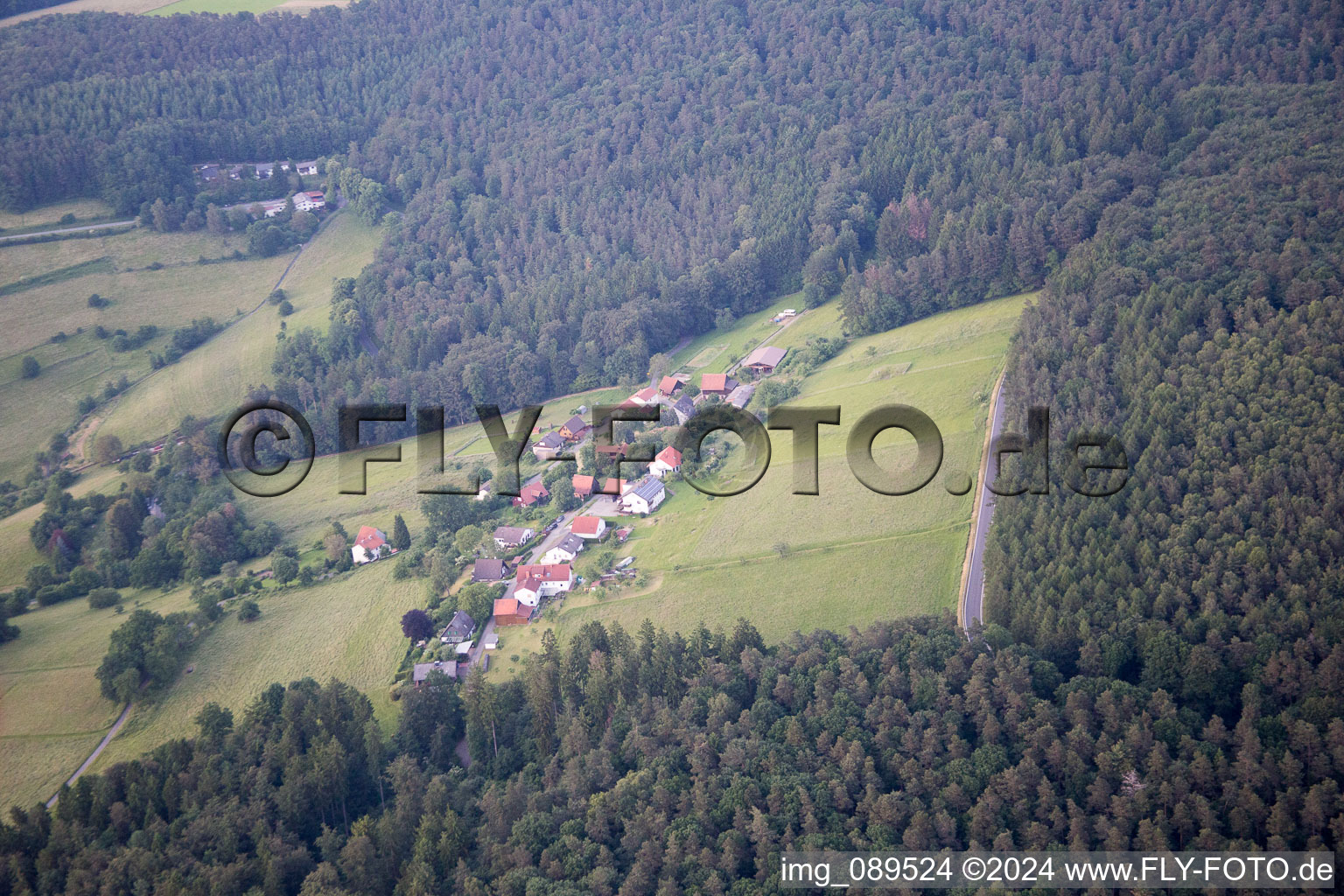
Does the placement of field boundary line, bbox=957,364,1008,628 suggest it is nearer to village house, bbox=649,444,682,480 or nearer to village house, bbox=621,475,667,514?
village house, bbox=621,475,667,514

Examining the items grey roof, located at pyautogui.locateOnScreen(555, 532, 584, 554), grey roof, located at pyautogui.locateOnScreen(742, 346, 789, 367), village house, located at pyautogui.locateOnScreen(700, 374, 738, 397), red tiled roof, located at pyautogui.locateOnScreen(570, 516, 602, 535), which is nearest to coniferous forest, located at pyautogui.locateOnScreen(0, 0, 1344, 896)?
grey roof, located at pyautogui.locateOnScreen(742, 346, 789, 367)

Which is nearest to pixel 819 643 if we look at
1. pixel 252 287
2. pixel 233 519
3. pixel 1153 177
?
pixel 233 519

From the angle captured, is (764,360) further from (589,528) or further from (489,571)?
(489,571)

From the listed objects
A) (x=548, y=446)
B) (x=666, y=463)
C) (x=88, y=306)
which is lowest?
(x=548, y=446)

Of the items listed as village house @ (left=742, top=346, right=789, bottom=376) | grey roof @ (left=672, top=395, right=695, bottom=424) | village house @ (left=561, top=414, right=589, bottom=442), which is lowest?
village house @ (left=561, top=414, right=589, bottom=442)

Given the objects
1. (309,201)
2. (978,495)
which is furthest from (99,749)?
(309,201)

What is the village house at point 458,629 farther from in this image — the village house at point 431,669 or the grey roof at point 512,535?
the grey roof at point 512,535

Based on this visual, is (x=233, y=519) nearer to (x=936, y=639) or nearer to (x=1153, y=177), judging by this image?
(x=936, y=639)

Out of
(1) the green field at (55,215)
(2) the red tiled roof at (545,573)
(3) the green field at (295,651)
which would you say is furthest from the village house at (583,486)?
(1) the green field at (55,215)
